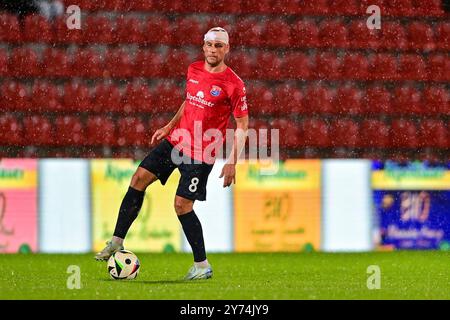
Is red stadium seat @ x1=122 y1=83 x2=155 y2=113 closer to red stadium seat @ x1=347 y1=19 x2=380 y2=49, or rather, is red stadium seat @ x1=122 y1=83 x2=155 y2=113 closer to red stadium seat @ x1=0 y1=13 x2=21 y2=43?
red stadium seat @ x1=0 y1=13 x2=21 y2=43

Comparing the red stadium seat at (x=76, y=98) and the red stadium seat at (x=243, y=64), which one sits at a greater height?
the red stadium seat at (x=243, y=64)

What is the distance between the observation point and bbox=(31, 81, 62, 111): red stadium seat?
43.2 feet

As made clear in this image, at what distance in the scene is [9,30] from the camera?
13.5m

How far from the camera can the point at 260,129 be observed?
13.1 meters

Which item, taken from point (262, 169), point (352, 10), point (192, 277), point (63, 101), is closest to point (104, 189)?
point (262, 169)

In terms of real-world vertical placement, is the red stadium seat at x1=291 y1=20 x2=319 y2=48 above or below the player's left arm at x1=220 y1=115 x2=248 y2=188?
above

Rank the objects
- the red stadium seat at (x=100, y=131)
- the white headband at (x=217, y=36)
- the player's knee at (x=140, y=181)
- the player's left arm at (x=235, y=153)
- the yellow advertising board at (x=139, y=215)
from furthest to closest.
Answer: the red stadium seat at (x=100, y=131)
the yellow advertising board at (x=139, y=215)
the player's knee at (x=140, y=181)
the white headband at (x=217, y=36)
the player's left arm at (x=235, y=153)

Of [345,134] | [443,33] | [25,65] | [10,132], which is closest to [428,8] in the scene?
[443,33]

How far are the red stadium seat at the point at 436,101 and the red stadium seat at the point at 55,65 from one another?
4791mm

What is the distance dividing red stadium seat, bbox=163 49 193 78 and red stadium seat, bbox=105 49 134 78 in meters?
0.48

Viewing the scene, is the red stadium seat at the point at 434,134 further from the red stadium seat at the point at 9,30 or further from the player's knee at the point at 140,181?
the player's knee at the point at 140,181

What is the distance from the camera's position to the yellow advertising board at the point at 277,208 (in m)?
11.1

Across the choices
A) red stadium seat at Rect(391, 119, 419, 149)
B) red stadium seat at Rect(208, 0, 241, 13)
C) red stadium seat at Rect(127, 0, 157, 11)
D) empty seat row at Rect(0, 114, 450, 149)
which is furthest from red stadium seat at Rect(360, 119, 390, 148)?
red stadium seat at Rect(127, 0, 157, 11)

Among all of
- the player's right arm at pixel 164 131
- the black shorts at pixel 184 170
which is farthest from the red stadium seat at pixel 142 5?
the black shorts at pixel 184 170
